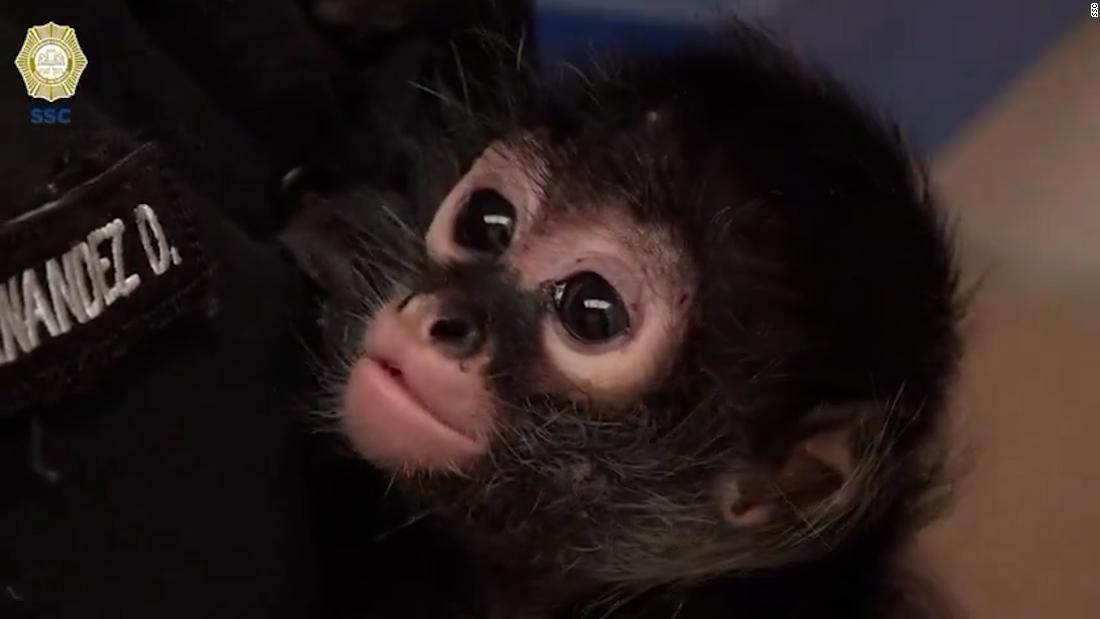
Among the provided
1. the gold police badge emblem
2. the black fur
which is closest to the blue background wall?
the black fur

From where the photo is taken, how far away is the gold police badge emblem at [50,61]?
1.61 ft

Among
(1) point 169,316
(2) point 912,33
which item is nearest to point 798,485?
(1) point 169,316

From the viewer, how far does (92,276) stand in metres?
0.45

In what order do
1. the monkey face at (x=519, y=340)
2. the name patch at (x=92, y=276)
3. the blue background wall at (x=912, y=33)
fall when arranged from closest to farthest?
the name patch at (x=92, y=276) < the monkey face at (x=519, y=340) < the blue background wall at (x=912, y=33)

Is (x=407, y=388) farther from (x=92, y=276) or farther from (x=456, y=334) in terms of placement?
(x=92, y=276)

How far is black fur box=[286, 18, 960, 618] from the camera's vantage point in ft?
1.77

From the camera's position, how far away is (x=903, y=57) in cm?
107

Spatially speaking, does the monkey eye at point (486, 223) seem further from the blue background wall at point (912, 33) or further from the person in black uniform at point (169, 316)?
the blue background wall at point (912, 33)

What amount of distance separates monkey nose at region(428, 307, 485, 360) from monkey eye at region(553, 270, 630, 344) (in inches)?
1.2

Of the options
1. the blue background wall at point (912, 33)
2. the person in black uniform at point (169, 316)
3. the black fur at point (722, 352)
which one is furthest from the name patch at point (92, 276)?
the blue background wall at point (912, 33)

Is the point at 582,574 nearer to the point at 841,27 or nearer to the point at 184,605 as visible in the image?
the point at 184,605

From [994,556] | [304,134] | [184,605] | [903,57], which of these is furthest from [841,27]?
[184,605]

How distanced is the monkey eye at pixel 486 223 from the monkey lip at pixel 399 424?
0.21ft

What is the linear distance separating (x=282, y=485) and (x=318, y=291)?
108 millimetres
